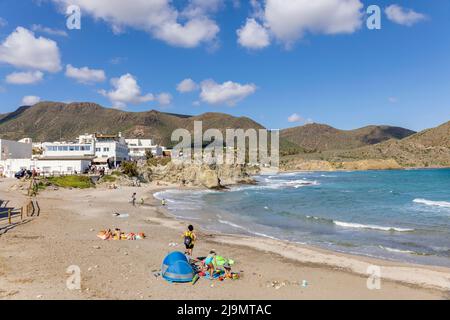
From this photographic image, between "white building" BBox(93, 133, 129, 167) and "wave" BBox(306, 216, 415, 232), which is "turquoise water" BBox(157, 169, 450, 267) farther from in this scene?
"white building" BBox(93, 133, 129, 167)

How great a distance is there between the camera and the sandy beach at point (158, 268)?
41.8ft

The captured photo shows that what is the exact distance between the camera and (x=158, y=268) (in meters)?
15.5

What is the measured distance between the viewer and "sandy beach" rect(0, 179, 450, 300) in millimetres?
12727

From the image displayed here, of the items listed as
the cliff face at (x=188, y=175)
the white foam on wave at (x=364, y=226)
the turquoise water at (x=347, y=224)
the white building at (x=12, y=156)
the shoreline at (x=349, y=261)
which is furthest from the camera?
the cliff face at (x=188, y=175)

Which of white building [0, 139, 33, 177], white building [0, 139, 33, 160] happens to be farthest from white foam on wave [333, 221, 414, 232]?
white building [0, 139, 33, 160]

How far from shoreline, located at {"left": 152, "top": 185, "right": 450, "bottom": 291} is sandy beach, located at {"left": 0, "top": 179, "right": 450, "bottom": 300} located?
41mm

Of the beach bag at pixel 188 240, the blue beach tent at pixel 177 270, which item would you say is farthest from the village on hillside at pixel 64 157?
the blue beach tent at pixel 177 270

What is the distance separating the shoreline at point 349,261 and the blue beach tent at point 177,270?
6.60 meters

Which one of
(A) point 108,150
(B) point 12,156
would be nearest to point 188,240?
(A) point 108,150

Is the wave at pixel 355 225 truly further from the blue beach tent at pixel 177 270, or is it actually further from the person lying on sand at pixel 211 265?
the blue beach tent at pixel 177 270

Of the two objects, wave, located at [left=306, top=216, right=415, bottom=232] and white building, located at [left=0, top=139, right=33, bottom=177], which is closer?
wave, located at [left=306, top=216, right=415, bottom=232]

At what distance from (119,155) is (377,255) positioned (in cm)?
7490

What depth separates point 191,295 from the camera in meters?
12.4
